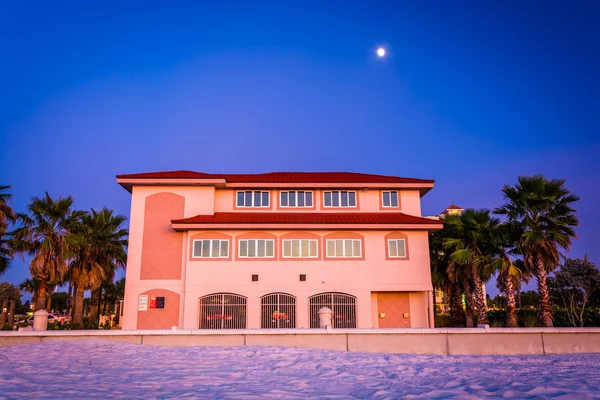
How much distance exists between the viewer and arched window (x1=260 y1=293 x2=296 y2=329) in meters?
26.6

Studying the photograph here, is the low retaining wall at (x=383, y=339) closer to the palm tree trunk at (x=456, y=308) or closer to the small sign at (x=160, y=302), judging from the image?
the small sign at (x=160, y=302)

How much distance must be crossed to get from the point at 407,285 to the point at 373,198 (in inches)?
234

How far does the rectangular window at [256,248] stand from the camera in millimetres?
27312

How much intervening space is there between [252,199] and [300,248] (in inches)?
191

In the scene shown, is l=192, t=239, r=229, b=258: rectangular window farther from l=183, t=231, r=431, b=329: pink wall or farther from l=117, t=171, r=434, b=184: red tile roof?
l=117, t=171, r=434, b=184: red tile roof

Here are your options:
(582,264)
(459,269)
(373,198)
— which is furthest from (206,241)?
(582,264)

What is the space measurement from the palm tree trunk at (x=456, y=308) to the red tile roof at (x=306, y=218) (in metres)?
5.63

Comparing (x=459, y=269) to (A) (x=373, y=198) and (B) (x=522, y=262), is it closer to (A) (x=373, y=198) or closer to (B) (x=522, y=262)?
(B) (x=522, y=262)

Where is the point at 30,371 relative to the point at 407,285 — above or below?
below

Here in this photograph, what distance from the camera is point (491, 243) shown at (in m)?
26.5

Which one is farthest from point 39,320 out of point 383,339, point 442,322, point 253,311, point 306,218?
point 442,322

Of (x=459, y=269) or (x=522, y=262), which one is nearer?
(x=522, y=262)

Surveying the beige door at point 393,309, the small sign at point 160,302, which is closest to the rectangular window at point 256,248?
the small sign at point 160,302

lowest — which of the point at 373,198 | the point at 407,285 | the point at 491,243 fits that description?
the point at 407,285
